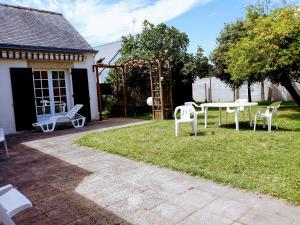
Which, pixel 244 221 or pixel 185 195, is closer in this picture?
pixel 244 221

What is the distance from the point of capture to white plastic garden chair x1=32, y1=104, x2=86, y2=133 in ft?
31.2

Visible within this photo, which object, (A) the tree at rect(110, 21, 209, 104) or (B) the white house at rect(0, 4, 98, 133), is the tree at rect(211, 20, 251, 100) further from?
(B) the white house at rect(0, 4, 98, 133)

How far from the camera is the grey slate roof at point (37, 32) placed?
32.3 feet

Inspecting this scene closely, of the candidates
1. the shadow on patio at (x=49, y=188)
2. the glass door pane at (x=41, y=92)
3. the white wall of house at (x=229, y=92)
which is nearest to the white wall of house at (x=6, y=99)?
the glass door pane at (x=41, y=92)

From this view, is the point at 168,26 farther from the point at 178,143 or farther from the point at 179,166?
→ the point at 179,166

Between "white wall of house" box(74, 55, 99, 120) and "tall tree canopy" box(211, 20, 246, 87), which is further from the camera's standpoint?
"tall tree canopy" box(211, 20, 246, 87)

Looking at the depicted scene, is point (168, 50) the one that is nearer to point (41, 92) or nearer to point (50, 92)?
point (50, 92)

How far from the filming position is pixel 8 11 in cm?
1126

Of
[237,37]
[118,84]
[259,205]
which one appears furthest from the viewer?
[237,37]

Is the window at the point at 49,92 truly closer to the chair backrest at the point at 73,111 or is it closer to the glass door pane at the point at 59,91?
the glass door pane at the point at 59,91

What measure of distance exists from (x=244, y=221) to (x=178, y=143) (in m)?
3.57

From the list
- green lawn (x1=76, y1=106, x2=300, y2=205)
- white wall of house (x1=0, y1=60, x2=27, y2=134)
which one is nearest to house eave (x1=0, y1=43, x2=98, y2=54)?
white wall of house (x1=0, y1=60, x2=27, y2=134)

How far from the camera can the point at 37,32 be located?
1097cm

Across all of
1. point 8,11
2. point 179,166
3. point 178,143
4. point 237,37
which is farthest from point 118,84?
point 179,166
